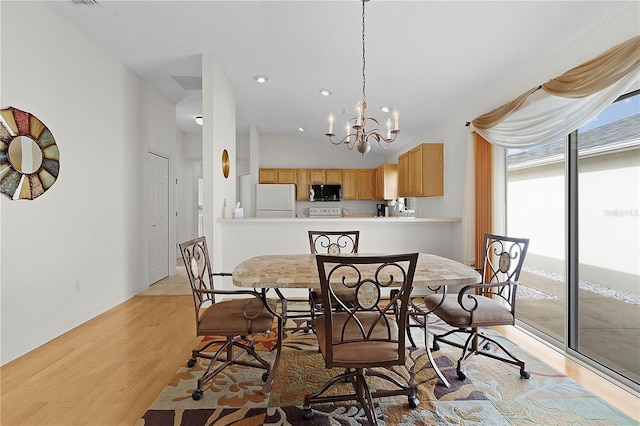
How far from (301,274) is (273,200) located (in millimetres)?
5048

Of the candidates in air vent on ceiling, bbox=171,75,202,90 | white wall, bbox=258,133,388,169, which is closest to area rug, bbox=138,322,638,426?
air vent on ceiling, bbox=171,75,202,90

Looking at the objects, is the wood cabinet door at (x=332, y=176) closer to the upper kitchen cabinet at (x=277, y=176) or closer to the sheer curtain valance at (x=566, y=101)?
the upper kitchen cabinet at (x=277, y=176)

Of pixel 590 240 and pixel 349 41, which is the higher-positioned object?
pixel 349 41

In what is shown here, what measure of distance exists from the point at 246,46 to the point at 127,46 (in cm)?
130

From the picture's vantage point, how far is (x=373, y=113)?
514 cm

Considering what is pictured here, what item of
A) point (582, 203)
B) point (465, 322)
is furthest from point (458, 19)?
point (465, 322)

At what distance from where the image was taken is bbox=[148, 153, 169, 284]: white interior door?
4945mm

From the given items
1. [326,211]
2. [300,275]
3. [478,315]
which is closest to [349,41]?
[300,275]

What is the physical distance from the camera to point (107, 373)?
7.69 ft

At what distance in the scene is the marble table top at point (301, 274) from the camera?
1853mm

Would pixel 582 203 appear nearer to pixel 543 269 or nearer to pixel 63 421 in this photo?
pixel 543 269

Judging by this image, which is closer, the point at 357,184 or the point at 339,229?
the point at 339,229

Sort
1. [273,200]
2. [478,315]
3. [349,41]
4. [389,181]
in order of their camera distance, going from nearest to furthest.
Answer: [478,315]
[349,41]
[389,181]
[273,200]

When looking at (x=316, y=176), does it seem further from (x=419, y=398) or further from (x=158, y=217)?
(x=419, y=398)
